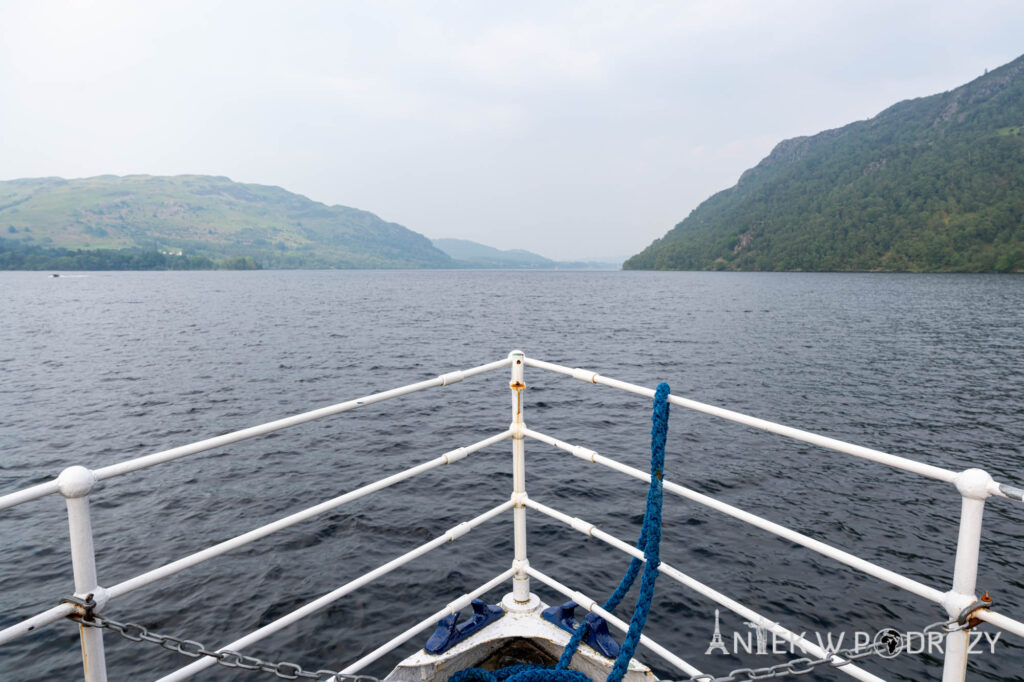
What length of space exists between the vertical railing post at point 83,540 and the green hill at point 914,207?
453ft

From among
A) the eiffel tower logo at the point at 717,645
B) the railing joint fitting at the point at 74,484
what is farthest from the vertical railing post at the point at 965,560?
the eiffel tower logo at the point at 717,645

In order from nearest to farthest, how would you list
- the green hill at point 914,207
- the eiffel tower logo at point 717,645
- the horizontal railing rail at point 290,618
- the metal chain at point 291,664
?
1. the metal chain at point 291,664
2. the horizontal railing rail at point 290,618
3. the eiffel tower logo at point 717,645
4. the green hill at point 914,207

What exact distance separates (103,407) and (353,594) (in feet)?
51.1

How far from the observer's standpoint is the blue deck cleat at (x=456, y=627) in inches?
131

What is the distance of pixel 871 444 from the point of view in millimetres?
14359

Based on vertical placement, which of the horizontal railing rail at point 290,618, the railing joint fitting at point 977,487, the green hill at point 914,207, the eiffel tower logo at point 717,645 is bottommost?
the eiffel tower logo at point 717,645

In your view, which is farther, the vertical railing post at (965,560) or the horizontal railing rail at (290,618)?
the horizontal railing rail at (290,618)

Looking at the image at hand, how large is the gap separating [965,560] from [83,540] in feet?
10.0

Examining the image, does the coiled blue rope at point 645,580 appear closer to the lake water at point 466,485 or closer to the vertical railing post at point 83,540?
the vertical railing post at point 83,540

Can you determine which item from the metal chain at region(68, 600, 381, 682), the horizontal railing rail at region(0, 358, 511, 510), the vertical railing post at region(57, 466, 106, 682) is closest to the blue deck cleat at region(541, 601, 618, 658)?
the metal chain at region(68, 600, 381, 682)

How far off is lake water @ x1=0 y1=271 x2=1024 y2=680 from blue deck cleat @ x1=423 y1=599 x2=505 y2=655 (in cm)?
370

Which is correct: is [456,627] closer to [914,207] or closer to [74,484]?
[74,484]

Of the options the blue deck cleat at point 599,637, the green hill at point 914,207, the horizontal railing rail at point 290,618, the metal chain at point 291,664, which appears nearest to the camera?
the metal chain at point 291,664

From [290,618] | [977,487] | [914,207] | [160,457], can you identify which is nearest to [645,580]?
[977,487]
